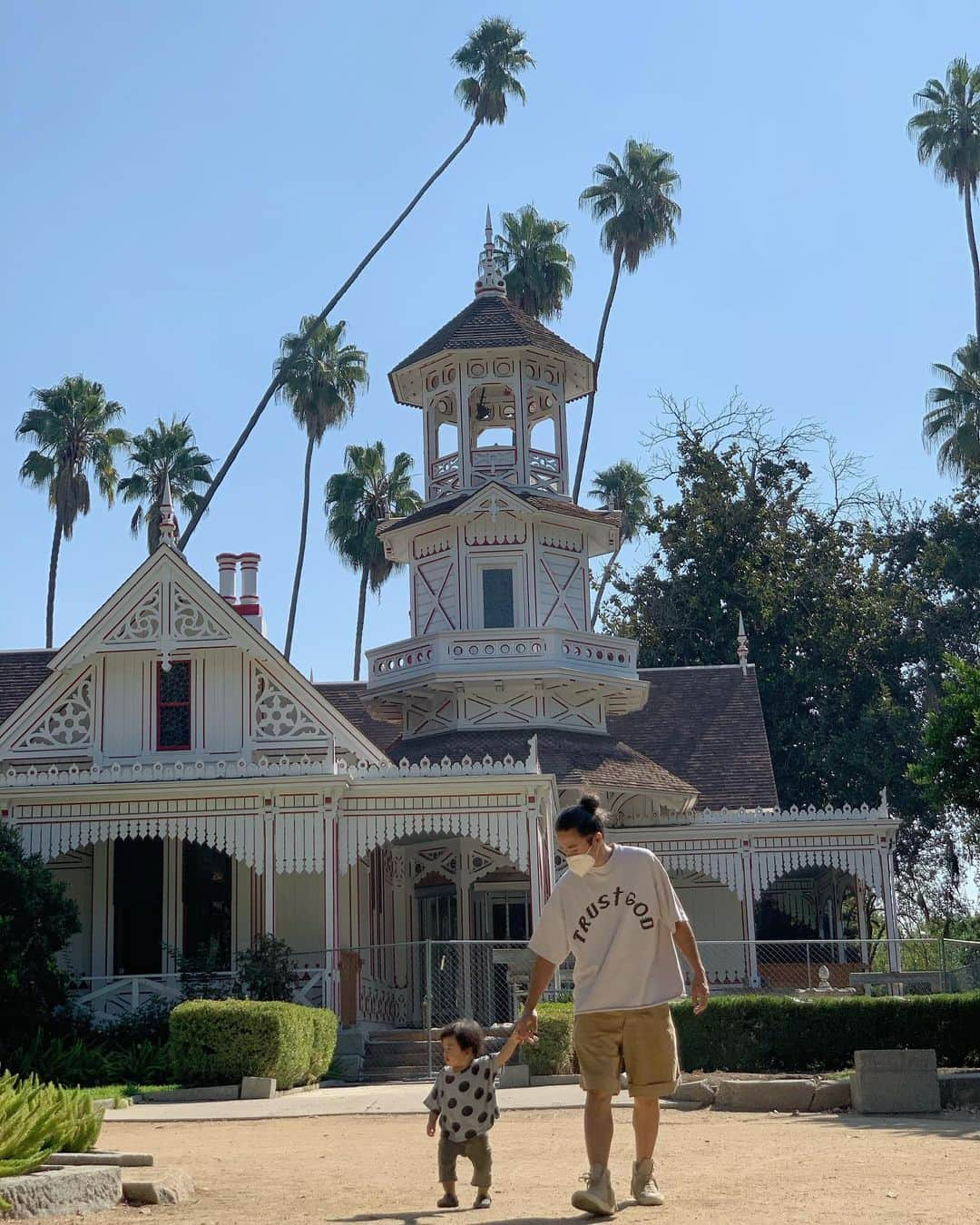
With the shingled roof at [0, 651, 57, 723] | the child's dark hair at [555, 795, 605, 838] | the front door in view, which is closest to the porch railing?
the front door

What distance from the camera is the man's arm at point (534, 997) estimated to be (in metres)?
7.86

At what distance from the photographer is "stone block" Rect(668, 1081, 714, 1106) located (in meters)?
14.0

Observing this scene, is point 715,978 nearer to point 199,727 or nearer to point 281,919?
point 281,919

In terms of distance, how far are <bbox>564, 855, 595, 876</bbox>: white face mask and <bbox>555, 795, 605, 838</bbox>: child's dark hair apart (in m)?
0.13

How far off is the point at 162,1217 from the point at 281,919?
17.6 metres

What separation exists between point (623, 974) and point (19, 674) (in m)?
26.0

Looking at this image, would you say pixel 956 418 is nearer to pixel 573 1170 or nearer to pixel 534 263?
pixel 534 263

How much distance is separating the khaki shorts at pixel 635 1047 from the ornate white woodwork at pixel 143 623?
749 inches

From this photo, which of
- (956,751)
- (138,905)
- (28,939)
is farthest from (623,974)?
(138,905)

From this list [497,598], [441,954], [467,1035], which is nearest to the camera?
[467,1035]

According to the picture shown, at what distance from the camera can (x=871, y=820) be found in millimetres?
29047

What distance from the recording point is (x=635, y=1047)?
25.8 feet

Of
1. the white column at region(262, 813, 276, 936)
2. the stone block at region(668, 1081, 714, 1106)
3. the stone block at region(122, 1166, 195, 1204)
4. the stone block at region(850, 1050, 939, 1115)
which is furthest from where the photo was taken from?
the white column at region(262, 813, 276, 936)

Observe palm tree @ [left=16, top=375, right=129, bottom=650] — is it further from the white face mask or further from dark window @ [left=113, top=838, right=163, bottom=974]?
the white face mask
